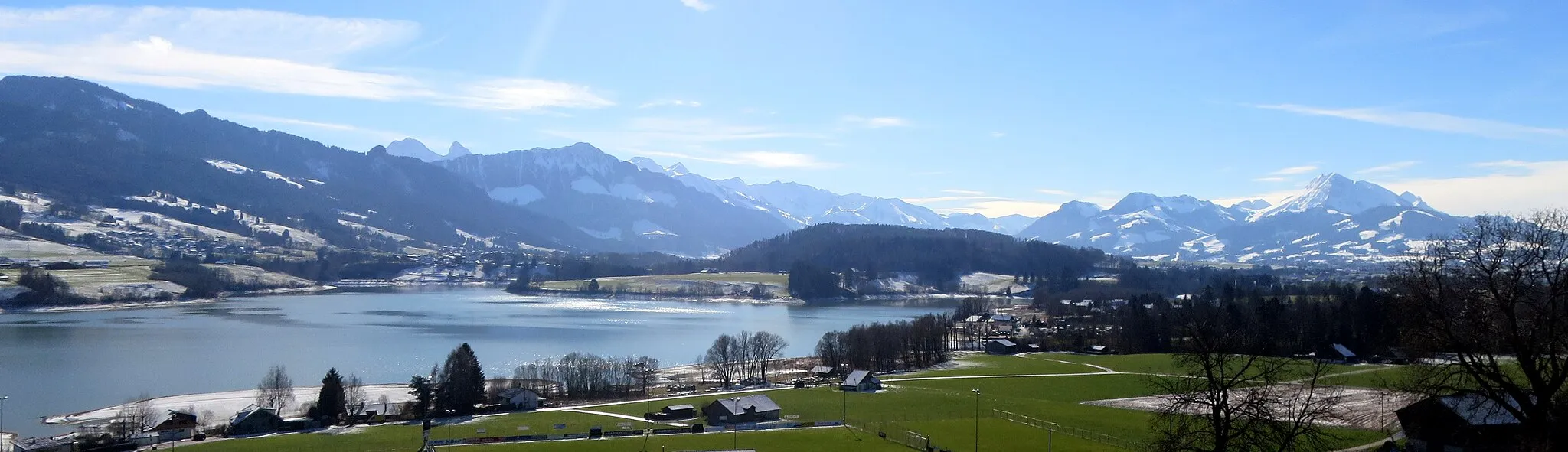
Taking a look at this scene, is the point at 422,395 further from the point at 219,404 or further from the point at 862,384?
the point at 862,384

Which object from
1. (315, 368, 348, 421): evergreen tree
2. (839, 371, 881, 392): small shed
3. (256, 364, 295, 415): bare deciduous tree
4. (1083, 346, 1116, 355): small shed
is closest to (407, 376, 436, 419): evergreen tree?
(315, 368, 348, 421): evergreen tree

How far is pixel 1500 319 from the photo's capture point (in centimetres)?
1348

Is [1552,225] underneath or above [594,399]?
above

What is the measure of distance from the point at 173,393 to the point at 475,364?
56.9ft

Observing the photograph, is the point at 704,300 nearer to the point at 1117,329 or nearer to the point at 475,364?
the point at 1117,329

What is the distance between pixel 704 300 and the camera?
468 feet

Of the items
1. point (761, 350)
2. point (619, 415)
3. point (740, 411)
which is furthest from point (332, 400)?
point (761, 350)

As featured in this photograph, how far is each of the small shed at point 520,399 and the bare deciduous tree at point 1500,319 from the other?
34963mm

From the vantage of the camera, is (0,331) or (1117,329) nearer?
(1117,329)

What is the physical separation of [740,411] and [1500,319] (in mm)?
24511

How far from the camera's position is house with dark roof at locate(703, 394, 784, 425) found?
34.8m

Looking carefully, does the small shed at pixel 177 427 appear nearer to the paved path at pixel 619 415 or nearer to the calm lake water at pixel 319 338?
the calm lake water at pixel 319 338

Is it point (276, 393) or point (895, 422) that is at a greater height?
point (895, 422)

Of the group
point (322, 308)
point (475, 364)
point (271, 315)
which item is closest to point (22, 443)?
point (475, 364)
